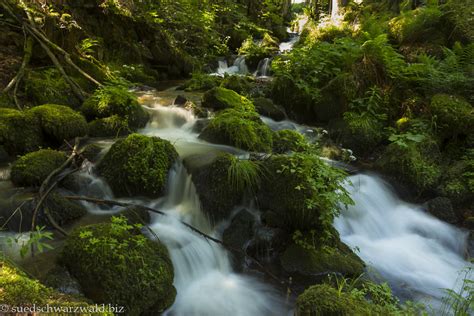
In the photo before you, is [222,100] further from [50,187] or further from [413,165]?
[50,187]

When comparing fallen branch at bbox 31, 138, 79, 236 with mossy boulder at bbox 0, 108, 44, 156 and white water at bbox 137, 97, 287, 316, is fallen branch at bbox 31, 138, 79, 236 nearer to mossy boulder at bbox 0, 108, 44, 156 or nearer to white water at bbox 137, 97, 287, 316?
mossy boulder at bbox 0, 108, 44, 156

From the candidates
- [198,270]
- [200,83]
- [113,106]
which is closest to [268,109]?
[200,83]

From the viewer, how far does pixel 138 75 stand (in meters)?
11.1

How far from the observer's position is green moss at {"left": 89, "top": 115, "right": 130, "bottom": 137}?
257 inches

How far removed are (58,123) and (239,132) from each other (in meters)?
3.15

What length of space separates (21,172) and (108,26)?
25.0 ft

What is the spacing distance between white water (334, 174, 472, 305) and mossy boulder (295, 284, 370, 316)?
1.77 metres

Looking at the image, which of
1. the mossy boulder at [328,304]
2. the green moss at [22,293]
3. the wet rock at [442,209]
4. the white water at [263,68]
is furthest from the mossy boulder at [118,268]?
the white water at [263,68]

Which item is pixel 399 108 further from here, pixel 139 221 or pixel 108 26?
pixel 108 26

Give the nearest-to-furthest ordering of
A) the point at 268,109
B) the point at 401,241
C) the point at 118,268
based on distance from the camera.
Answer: the point at 118,268
the point at 401,241
the point at 268,109

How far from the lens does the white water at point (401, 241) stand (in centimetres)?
473

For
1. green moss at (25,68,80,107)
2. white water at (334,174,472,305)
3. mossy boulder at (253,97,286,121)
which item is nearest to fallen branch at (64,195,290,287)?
white water at (334,174,472,305)

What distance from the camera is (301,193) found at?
462 cm

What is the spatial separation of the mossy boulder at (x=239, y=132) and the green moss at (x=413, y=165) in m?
2.49
